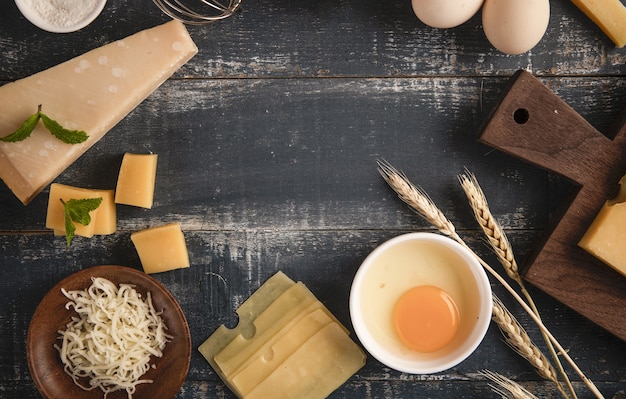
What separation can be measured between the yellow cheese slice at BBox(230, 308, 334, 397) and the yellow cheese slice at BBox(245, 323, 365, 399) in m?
0.02

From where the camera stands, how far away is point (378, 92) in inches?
64.8

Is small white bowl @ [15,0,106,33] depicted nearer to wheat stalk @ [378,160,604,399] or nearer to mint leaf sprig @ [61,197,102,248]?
mint leaf sprig @ [61,197,102,248]

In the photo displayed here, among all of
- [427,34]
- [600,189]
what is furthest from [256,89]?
[600,189]

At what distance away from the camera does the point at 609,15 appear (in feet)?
5.21

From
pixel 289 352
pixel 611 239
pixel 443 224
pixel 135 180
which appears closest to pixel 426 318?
pixel 443 224

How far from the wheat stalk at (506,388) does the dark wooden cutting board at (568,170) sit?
0.24 metres

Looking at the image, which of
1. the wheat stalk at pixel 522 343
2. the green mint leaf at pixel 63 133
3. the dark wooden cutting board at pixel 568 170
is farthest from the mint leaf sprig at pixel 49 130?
the wheat stalk at pixel 522 343

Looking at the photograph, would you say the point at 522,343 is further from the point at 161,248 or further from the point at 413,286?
the point at 161,248

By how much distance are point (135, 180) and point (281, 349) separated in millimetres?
546

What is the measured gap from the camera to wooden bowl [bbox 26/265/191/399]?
1.57 metres

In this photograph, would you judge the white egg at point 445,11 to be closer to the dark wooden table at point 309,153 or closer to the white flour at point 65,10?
the dark wooden table at point 309,153

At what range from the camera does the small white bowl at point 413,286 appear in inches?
60.8

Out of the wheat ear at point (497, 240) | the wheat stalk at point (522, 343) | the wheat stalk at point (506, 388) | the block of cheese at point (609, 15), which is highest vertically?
the block of cheese at point (609, 15)

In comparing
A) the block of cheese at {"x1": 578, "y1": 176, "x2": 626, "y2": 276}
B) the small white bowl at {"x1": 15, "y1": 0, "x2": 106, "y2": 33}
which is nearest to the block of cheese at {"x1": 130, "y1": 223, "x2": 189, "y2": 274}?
the small white bowl at {"x1": 15, "y1": 0, "x2": 106, "y2": 33}
